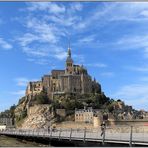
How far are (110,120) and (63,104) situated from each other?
11.8 meters

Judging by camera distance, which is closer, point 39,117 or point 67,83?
point 39,117

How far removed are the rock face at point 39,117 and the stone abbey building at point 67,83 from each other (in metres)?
4.14

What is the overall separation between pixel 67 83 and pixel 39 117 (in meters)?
7.32

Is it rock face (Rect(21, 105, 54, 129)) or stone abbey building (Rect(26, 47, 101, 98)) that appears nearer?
rock face (Rect(21, 105, 54, 129))

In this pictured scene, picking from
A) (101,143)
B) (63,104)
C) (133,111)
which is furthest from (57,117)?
(101,143)

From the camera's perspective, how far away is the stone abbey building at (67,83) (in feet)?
206

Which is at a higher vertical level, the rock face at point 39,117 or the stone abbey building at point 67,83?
the stone abbey building at point 67,83

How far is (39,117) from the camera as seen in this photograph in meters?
60.5

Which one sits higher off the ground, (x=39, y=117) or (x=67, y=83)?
(x=67, y=83)

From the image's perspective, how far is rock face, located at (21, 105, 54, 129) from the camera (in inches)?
2293

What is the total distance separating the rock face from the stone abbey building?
13.6ft

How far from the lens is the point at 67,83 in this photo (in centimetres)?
6425

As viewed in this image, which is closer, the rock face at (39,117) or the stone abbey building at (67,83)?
the rock face at (39,117)

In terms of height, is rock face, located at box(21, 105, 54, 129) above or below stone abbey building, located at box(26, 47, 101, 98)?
below
